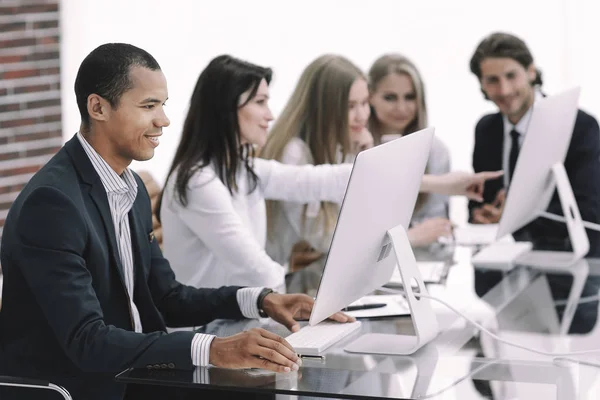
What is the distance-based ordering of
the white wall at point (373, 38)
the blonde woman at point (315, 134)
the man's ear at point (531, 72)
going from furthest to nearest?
the white wall at point (373, 38)
the man's ear at point (531, 72)
the blonde woman at point (315, 134)

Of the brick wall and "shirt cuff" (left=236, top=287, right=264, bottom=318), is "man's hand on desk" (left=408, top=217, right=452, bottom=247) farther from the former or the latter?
the brick wall

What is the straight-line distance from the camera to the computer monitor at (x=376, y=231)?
2047 mm

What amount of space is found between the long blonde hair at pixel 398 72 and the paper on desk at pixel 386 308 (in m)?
1.59

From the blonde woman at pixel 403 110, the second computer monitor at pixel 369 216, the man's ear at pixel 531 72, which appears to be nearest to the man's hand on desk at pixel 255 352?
the second computer monitor at pixel 369 216

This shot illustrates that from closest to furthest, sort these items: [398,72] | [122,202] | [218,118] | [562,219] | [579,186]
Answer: [122,202]
[218,118]
[562,219]
[579,186]
[398,72]

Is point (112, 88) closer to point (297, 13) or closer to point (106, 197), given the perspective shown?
point (106, 197)

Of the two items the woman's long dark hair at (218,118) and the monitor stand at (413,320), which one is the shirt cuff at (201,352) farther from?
the woman's long dark hair at (218,118)

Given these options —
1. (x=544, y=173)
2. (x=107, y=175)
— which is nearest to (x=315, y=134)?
(x=544, y=173)

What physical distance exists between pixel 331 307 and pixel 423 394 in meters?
0.36

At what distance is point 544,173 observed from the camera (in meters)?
3.26

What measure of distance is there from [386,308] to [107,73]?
3.13 ft

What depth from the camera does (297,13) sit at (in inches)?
243

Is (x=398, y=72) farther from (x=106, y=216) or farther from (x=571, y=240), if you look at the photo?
(x=106, y=216)

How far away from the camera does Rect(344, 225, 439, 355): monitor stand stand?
220cm
